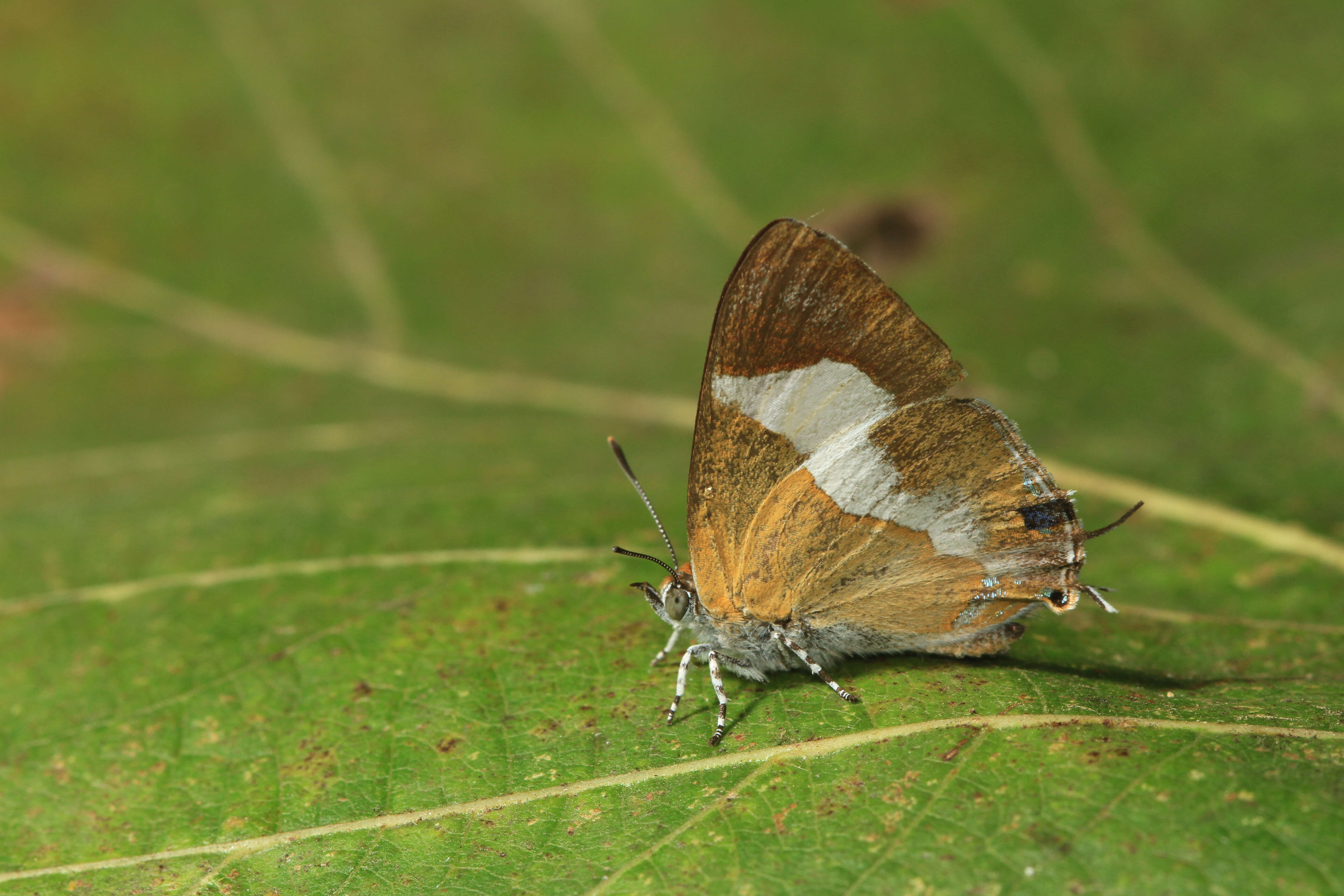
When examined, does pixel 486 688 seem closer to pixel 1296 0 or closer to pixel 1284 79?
pixel 1284 79

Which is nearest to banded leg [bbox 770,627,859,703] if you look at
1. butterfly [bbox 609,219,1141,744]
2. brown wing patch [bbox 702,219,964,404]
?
butterfly [bbox 609,219,1141,744]

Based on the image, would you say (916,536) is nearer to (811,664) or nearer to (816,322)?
(811,664)

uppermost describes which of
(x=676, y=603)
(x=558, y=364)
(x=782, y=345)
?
(x=558, y=364)

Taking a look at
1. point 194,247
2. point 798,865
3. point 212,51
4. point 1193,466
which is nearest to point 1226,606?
point 1193,466

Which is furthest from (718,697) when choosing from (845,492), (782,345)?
(782,345)

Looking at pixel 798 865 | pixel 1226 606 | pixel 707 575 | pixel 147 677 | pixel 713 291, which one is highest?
pixel 713 291

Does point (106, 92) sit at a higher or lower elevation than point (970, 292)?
higher
